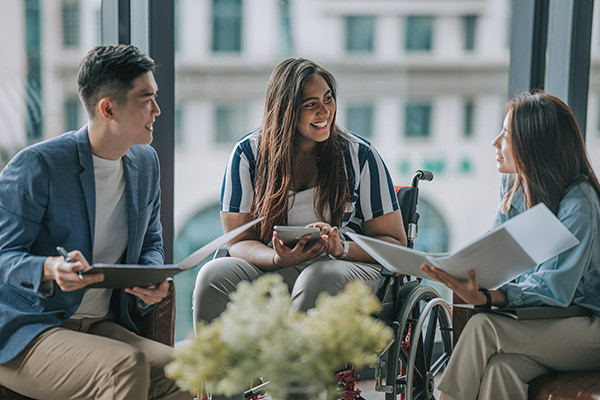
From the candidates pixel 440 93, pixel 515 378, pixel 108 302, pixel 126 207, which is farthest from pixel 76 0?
pixel 515 378

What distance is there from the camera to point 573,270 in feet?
6.21

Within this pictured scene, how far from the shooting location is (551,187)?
2.03 m

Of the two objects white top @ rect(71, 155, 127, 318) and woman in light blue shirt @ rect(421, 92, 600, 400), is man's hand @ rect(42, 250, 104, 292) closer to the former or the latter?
white top @ rect(71, 155, 127, 318)

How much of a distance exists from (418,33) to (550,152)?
1339 mm

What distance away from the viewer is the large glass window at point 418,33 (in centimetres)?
317

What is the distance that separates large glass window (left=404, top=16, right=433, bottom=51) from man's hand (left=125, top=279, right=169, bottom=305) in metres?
1.85

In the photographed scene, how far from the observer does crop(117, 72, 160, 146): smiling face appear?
1.86m

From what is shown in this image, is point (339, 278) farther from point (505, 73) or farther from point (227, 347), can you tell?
point (505, 73)

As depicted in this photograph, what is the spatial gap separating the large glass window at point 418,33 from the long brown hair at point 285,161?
0.96m

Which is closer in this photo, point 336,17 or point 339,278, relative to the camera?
point 339,278

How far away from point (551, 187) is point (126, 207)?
4.16 ft

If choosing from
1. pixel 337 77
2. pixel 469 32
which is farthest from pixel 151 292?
pixel 469 32

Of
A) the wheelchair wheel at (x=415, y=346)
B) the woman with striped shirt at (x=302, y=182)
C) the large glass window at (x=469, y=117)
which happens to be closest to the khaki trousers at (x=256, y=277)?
the woman with striped shirt at (x=302, y=182)

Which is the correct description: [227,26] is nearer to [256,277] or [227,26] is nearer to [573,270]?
[256,277]
